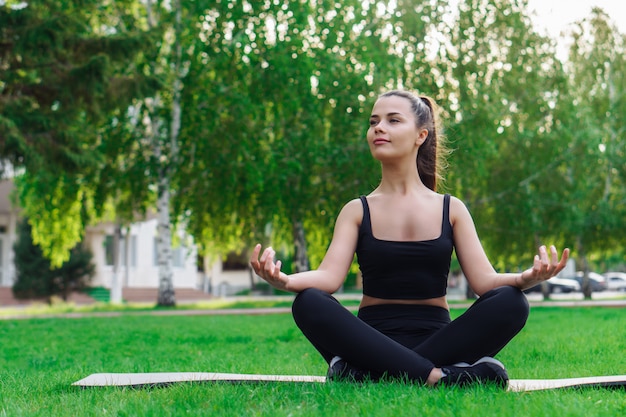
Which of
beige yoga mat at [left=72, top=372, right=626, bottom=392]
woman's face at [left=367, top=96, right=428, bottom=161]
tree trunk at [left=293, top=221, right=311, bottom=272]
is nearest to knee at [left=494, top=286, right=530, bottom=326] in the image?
beige yoga mat at [left=72, top=372, right=626, bottom=392]

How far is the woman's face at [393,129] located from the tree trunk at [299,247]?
20014 mm

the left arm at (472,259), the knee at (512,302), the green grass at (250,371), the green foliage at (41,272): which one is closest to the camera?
the green grass at (250,371)

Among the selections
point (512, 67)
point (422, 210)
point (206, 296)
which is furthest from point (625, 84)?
point (422, 210)

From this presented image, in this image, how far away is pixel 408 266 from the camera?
4402 millimetres

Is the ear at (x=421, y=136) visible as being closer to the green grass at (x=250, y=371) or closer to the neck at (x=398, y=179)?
the neck at (x=398, y=179)

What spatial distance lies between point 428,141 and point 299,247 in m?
20.1

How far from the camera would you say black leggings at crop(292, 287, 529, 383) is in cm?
417

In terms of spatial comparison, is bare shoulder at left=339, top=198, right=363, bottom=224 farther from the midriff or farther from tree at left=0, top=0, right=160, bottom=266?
tree at left=0, top=0, right=160, bottom=266

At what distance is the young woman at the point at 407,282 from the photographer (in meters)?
4.20

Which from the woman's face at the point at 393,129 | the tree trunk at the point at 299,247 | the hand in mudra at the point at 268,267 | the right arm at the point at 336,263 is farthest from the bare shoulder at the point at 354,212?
the tree trunk at the point at 299,247

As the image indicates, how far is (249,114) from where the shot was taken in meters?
21.5

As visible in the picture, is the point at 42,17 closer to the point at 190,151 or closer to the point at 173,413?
the point at 190,151

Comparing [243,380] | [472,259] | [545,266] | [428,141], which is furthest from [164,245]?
[545,266]

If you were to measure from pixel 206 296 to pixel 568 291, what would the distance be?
23148 mm
